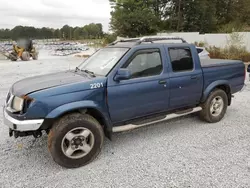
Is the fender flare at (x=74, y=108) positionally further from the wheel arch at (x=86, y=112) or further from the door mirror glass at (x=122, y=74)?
the door mirror glass at (x=122, y=74)

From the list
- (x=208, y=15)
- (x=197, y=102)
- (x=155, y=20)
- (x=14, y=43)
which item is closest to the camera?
(x=197, y=102)

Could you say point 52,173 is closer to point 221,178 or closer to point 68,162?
point 68,162

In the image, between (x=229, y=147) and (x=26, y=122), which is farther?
(x=229, y=147)

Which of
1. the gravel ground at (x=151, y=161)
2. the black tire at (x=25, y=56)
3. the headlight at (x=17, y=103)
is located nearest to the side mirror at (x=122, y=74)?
the gravel ground at (x=151, y=161)

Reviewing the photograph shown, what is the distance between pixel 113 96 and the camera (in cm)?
307

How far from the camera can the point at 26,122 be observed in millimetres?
2631

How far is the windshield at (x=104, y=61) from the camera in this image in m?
3.29

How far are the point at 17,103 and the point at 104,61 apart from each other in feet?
5.00

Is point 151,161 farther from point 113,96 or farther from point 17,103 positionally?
point 17,103

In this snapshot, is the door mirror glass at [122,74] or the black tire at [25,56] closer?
the door mirror glass at [122,74]

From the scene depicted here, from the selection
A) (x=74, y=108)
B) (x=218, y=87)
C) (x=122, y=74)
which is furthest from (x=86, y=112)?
(x=218, y=87)

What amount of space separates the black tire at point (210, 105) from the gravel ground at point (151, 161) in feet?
0.64

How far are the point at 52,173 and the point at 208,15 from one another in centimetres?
3142

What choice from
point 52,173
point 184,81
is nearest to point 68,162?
point 52,173
